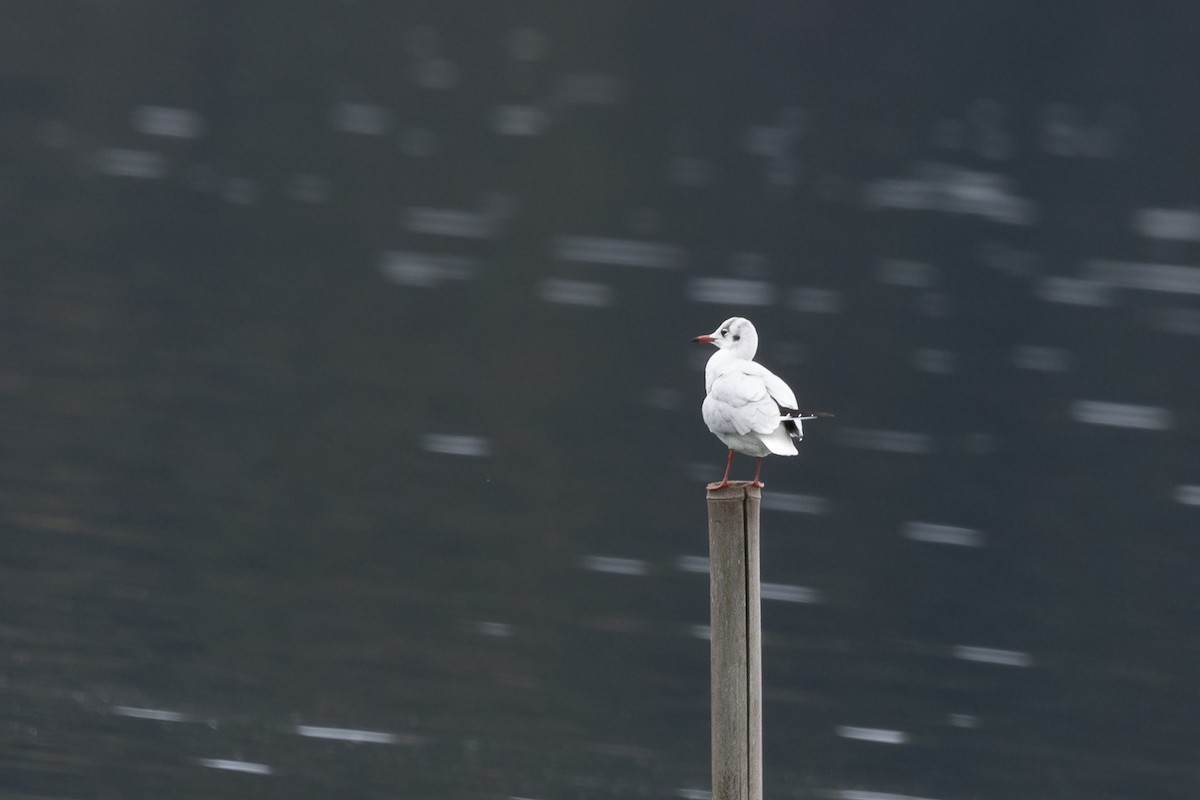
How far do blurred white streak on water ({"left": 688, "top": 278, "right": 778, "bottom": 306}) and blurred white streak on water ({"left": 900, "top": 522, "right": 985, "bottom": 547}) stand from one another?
2.91 meters

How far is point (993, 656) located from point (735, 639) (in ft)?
17.4

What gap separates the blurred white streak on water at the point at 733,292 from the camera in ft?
41.0

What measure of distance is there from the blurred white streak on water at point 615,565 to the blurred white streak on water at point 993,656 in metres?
1.79

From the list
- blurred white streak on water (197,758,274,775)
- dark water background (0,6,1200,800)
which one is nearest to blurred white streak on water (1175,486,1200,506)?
dark water background (0,6,1200,800)

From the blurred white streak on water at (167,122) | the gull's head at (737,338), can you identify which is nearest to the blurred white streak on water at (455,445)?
the blurred white streak on water at (167,122)

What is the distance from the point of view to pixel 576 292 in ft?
42.5

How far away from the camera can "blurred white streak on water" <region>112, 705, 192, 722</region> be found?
7.89 metres

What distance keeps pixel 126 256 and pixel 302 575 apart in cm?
519

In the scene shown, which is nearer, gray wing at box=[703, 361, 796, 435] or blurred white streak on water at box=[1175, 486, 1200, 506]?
gray wing at box=[703, 361, 796, 435]

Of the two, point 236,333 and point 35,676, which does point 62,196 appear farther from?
point 35,676

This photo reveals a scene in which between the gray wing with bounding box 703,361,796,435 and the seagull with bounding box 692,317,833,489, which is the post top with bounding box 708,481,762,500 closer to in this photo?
the seagull with bounding box 692,317,833,489

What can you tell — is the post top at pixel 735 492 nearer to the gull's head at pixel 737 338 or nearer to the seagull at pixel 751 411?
the seagull at pixel 751 411

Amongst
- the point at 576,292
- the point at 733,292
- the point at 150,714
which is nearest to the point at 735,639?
the point at 150,714

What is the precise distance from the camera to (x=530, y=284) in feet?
43.5
